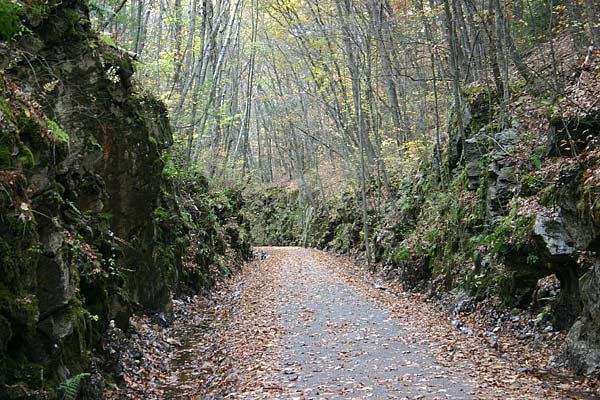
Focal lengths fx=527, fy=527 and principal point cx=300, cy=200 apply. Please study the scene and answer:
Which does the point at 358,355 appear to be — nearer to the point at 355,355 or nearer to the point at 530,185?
the point at 355,355

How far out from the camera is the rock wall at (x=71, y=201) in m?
4.95

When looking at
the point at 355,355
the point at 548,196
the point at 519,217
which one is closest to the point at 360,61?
the point at 519,217

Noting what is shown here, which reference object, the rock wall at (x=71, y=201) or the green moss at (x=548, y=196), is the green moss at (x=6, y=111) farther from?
the green moss at (x=548, y=196)

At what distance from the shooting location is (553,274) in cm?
902

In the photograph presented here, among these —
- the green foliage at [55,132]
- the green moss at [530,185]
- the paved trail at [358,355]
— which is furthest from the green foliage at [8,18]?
the green moss at [530,185]

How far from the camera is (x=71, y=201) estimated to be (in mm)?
7121

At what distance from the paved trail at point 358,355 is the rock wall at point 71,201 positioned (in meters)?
2.08

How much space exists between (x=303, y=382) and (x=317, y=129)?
2789 cm

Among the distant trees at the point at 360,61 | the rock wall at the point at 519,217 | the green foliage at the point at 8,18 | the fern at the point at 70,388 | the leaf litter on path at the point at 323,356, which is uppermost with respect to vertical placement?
the distant trees at the point at 360,61

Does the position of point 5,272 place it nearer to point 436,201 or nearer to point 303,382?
point 303,382

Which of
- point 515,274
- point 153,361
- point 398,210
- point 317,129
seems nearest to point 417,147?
point 398,210

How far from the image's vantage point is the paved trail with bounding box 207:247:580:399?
650 cm

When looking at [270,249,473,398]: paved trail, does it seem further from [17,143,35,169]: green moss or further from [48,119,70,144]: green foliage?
[48,119,70,144]: green foliage

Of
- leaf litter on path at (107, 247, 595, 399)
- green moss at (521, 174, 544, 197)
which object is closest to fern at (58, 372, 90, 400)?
leaf litter on path at (107, 247, 595, 399)
